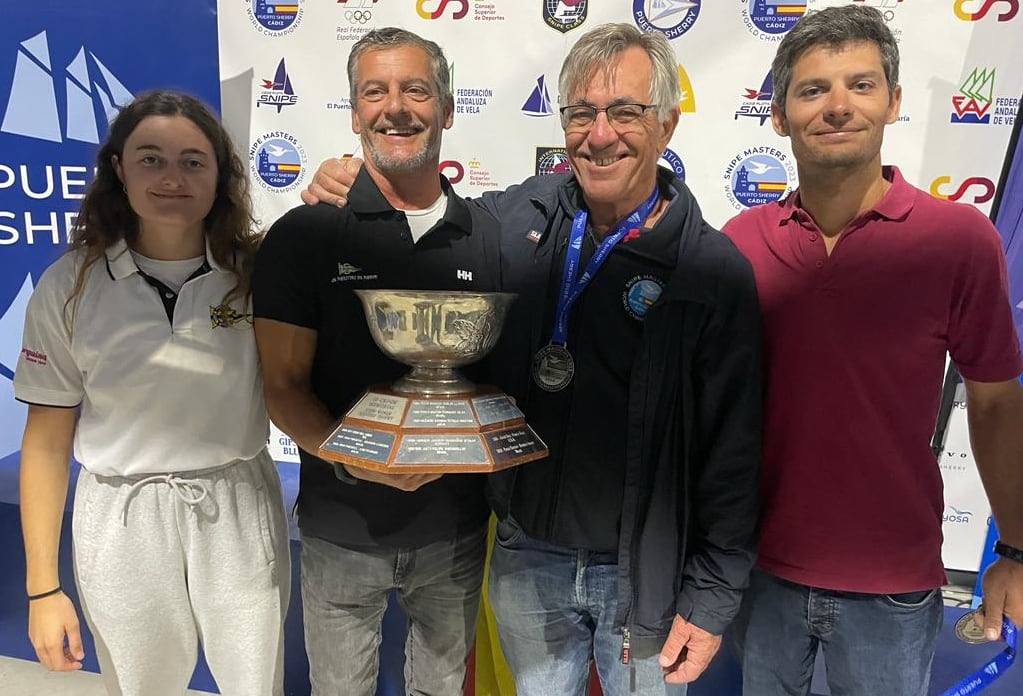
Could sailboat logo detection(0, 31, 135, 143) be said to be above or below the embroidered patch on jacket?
above

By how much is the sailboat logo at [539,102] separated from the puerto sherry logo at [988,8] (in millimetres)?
1367

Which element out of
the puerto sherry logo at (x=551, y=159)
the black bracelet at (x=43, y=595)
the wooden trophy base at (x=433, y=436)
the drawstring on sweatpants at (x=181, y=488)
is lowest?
the black bracelet at (x=43, y=595)

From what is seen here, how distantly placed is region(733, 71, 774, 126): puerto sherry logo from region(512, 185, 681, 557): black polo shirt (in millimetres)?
1317

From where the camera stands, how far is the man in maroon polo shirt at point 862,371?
1266mm

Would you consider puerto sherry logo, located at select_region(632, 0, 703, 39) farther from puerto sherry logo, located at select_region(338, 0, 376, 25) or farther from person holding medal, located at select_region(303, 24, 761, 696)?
person holding medal, located at select_region(303, 24, 761, 696)

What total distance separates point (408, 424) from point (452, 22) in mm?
1901

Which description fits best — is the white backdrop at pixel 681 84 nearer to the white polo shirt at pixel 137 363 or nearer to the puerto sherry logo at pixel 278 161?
the puerto sherry logo at pixel 278 161

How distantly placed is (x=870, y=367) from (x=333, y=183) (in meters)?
1.21

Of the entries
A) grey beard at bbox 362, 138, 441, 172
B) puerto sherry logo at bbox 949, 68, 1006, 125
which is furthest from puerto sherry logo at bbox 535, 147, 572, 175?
puerto sherry logo at bbox 949, 68, 1006, 125

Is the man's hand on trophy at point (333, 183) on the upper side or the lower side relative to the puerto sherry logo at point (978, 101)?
lower

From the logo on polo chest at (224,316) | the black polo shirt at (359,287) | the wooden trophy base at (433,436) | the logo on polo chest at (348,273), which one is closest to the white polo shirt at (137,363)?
the logo on polo chest at (224,316)

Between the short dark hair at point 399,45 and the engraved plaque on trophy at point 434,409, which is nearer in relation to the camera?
the engraved plaque on trophy at point 434,409

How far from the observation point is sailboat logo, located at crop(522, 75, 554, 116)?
7.98 feet

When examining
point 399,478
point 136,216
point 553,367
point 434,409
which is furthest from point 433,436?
point 136,216
